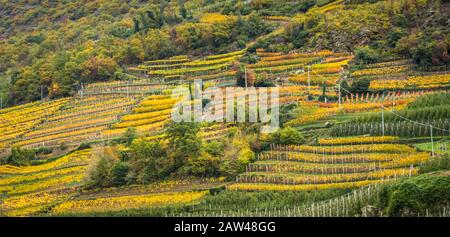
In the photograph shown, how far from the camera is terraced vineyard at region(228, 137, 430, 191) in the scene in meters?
39.4

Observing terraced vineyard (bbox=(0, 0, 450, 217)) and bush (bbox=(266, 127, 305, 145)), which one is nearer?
terraced vineyard (bbox=(0, 0, 450, 217))

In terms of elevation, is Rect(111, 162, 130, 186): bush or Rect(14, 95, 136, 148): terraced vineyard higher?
Rect(14, 95, 136, 148): terraced vineyard

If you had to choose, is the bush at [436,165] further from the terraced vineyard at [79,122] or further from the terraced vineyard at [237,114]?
the terraced vineyard at [79,122]

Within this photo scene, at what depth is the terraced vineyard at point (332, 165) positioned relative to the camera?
39.4 m

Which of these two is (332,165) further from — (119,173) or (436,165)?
(119,173)

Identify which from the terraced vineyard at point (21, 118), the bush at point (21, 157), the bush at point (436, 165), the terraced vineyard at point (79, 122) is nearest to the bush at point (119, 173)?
the terraced vineyard at point (79, 122)

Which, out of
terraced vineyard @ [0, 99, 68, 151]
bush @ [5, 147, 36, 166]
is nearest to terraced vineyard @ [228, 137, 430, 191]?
bush @ [5, 147, 36, 166]

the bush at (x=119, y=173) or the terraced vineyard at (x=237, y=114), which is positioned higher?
the terraced vineyard at (x=237, y=114)

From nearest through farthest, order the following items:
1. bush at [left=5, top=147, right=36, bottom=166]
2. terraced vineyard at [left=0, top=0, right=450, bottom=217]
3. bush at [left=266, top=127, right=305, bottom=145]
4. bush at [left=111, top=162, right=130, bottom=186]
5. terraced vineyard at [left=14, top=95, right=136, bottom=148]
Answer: terraced vineyard at [left=0, top=0, right=450, bottom=217] → bush at [left=266, top=127, right=305, bottom=145] → bush at [left=111, top=162, right=130, bottom=186] → bush at [left=5, top=147, right=36, bottom=166] → terraced vineyard at [left=14, top=95, right=136, bottom=148]

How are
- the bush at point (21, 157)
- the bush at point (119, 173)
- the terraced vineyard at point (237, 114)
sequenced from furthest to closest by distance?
the bush at point (21, 157), the bush at point (119, 173), the terraced vineyard at point (237, 114)

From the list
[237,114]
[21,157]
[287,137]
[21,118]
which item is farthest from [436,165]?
[21,118]

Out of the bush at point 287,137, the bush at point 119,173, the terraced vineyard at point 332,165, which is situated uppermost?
the bush at point 287,137

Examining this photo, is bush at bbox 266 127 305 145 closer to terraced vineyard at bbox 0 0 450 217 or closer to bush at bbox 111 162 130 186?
terraced vineyard at bbox 0 0 450 217

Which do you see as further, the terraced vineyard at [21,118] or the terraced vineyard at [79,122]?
the terraced vineyard at [21,118]
